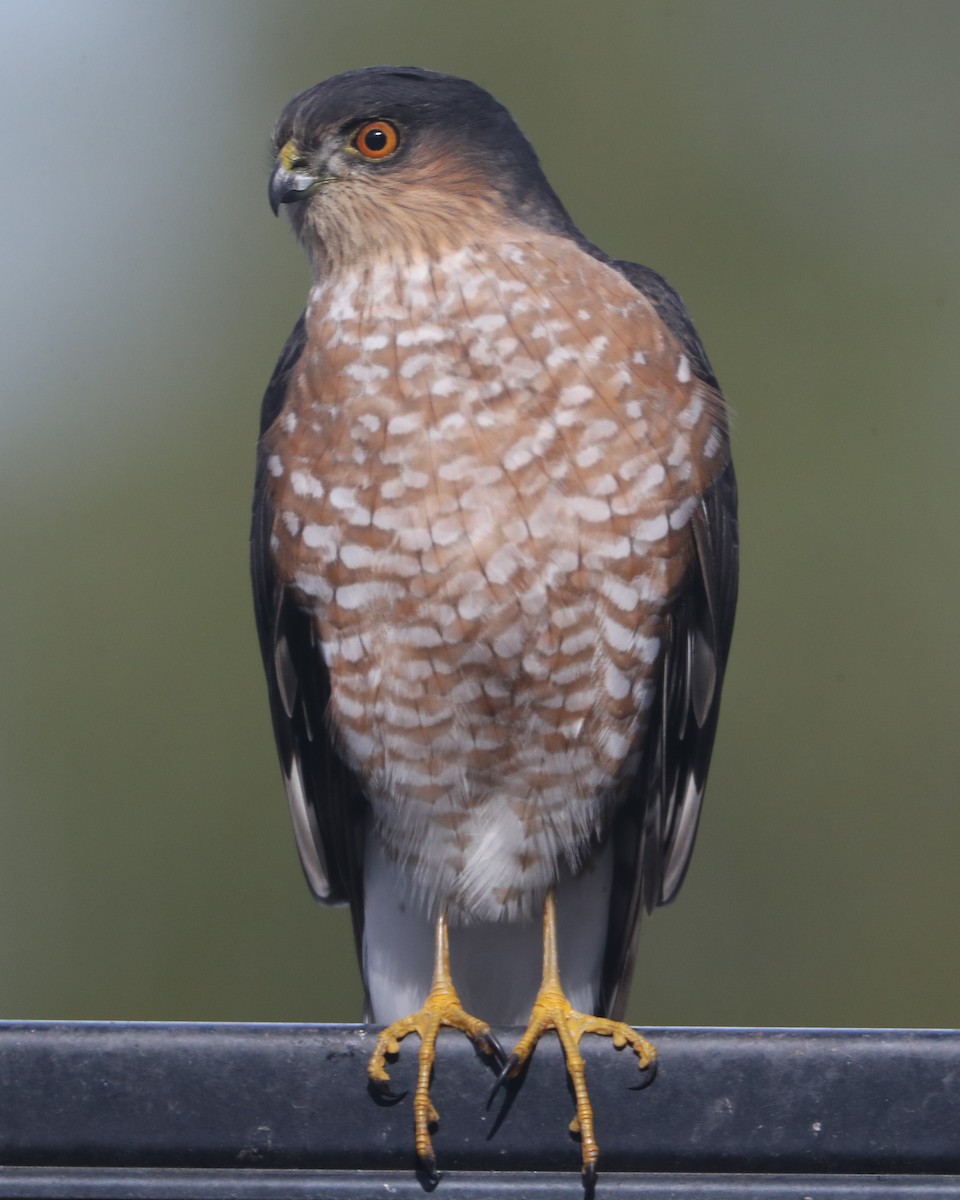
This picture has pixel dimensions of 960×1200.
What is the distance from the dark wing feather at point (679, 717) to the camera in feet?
11.4

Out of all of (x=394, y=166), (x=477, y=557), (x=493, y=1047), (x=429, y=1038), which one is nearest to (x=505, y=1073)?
(x=493, y=1047)

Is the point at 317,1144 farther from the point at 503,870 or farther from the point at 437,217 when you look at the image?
the point at 437,217

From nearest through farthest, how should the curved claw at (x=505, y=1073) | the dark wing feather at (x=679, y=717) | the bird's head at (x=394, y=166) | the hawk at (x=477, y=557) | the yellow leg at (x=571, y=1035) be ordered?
the yellow leg at (x=571, y=1035), the curved claw at (x=505, y=1073), the hawk at (x=477, y=557), the dark wing feather at (x=679, y=717), the bird's head at (x=394, y=166)

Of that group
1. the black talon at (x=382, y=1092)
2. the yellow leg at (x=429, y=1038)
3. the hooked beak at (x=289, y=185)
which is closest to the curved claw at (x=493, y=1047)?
the yellow leg at (x=429, y=1038)

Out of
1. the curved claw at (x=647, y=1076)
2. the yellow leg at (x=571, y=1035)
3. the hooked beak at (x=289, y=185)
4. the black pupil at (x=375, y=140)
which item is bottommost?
the yellow leg at (x=571, y=1035)

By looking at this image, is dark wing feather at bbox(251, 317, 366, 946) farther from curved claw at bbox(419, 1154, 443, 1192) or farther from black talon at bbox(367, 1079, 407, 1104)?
curved claw at bbox(419, 1154, 443, 1192)

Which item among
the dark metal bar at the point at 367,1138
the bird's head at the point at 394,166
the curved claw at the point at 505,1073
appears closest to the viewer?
the dark metal bar at the point at 367,1138

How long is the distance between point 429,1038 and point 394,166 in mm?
1820

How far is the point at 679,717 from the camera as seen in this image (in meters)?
3.59

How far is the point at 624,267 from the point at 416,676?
1.00 m

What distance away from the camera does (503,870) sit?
140 inches

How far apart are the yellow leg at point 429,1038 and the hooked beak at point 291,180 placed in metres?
1.56

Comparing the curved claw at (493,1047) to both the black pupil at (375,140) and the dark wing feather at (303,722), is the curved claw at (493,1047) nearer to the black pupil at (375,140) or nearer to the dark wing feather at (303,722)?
the dark wing feather at (303,722)

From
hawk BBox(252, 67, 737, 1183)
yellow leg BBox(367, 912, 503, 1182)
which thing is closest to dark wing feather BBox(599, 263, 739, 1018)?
hawk BBox(252, 67, 737, 1183)
